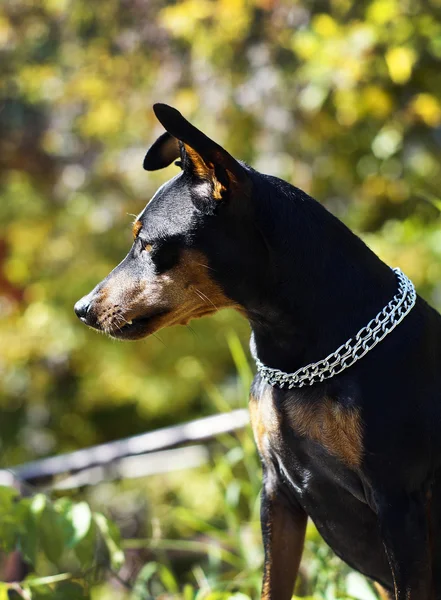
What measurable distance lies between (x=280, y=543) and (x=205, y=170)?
1.02m

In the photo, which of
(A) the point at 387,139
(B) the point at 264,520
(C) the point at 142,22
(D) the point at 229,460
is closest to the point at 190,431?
(D) the point at 229,460

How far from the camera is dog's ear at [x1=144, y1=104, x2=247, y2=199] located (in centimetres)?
176

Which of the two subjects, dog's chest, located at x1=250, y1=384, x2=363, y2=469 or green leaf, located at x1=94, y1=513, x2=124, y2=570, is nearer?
dog's chest, located at x1=250, y1=384, x2=363, y2=469

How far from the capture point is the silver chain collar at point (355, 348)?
6.16 ft

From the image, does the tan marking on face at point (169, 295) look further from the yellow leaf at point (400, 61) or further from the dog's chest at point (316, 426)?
the yellow leaf at point (400, 61)

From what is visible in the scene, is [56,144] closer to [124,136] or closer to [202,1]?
[124,136]

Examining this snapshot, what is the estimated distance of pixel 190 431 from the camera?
3715 millimetres

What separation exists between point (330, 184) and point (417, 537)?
3953 mm

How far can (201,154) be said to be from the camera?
1836 mm

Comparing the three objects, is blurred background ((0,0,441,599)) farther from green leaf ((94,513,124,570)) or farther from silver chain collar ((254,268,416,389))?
silver chain collar ((254,268,416,389))

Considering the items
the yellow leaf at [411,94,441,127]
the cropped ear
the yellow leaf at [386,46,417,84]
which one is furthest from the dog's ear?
the yellow leaf at [411,94,441,127]

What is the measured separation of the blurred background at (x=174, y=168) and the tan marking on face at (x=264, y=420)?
7.81ft

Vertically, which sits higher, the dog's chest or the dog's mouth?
the dog's mouth

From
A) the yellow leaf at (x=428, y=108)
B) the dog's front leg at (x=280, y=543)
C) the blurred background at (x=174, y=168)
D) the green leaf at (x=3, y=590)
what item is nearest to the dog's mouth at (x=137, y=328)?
the dog's front leg at (x=280, y=543)
